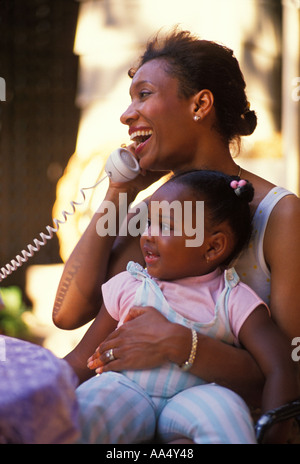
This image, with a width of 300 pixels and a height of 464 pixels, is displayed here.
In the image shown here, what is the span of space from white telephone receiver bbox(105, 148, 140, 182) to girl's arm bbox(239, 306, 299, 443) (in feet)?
2.34

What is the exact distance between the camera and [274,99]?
13.8 feet

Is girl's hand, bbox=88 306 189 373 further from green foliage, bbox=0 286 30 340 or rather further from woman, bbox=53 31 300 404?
green foliage, bbox=0 286 30 340

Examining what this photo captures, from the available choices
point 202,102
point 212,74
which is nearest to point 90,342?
point 202,102

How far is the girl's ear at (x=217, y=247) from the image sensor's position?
184cm

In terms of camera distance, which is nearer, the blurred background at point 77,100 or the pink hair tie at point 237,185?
the pink hair tie at point 237,185

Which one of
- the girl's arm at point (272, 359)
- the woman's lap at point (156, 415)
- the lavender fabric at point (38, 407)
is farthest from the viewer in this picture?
the girl's arm at point (272, 359)

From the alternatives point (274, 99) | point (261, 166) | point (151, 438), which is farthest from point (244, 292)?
point (274, 99)

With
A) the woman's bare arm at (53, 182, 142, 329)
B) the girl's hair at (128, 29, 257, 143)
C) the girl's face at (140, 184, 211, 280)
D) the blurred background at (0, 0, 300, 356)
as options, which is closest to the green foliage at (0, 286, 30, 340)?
the blurred background at (0, 0, 300, 356)

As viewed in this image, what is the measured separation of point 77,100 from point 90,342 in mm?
2897

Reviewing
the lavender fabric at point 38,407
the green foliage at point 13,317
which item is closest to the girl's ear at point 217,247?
the lavender fabric at point 38,407

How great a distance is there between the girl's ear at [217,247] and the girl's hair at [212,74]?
1.62 ft

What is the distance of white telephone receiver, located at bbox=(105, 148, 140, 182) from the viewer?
7.13 feet

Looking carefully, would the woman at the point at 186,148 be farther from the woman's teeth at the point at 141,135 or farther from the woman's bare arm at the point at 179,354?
the woman's bare arm at the point at 179,354

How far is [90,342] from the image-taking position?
204 cm
